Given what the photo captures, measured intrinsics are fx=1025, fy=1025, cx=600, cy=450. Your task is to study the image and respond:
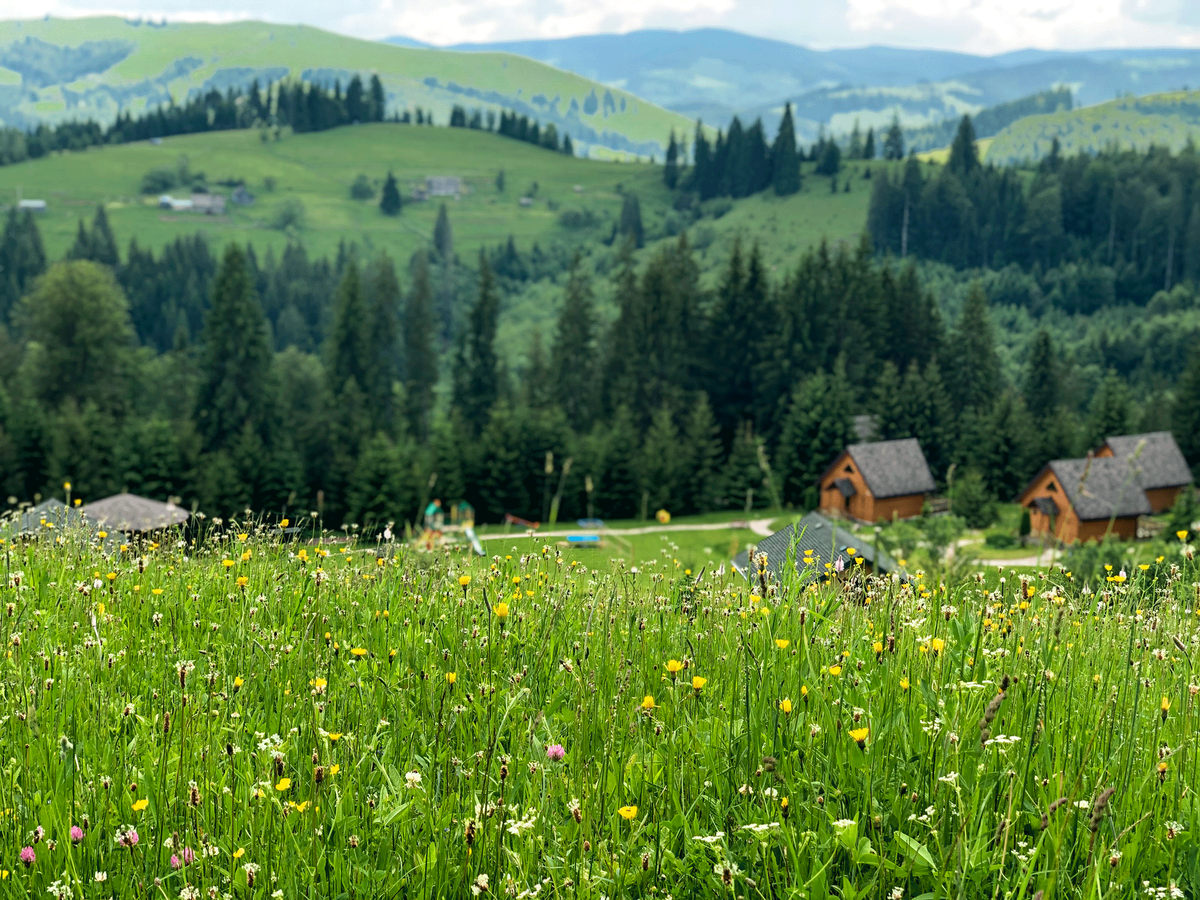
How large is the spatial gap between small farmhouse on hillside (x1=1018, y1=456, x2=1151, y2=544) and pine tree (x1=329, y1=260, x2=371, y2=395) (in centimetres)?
4988

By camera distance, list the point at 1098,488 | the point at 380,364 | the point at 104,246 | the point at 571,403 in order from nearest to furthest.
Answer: the point at 1098,488, the point at 571,403, the point at 380,364, the point at 104,246

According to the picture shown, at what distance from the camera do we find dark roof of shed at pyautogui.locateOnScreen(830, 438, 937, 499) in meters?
65.9

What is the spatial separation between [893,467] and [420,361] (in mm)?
47507

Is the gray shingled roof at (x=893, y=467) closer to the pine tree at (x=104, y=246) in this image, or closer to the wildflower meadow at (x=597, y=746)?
the wildflower meadow at (x=597, y=746)

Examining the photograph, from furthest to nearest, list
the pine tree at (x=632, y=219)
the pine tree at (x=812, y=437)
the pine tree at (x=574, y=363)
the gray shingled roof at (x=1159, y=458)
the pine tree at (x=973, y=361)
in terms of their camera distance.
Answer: the pine tree at (x=632, y=219) < the pine tree at (x=574, y=363) < the pine tree at (x=973, y=361) < the pine tree at (x=812, y=437) < the gray shingled roof at (x=1159, y=458)

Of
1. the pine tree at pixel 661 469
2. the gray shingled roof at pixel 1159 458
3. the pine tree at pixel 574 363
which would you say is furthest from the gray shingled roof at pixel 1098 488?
the pine tree at pixel 574 363

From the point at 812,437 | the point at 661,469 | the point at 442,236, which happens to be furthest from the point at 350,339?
the point at 442,236

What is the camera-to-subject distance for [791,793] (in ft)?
14.7

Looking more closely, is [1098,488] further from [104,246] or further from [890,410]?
[104,246]

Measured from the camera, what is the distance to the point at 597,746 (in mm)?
5133

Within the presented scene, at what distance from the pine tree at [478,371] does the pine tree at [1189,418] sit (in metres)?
51.4

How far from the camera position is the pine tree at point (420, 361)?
92.3 meters

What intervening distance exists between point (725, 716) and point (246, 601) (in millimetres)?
3417

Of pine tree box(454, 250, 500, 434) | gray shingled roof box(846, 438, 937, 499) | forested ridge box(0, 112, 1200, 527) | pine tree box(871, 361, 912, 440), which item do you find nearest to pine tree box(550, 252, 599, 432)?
forested ridge box(0, 112, 1200, 527)
